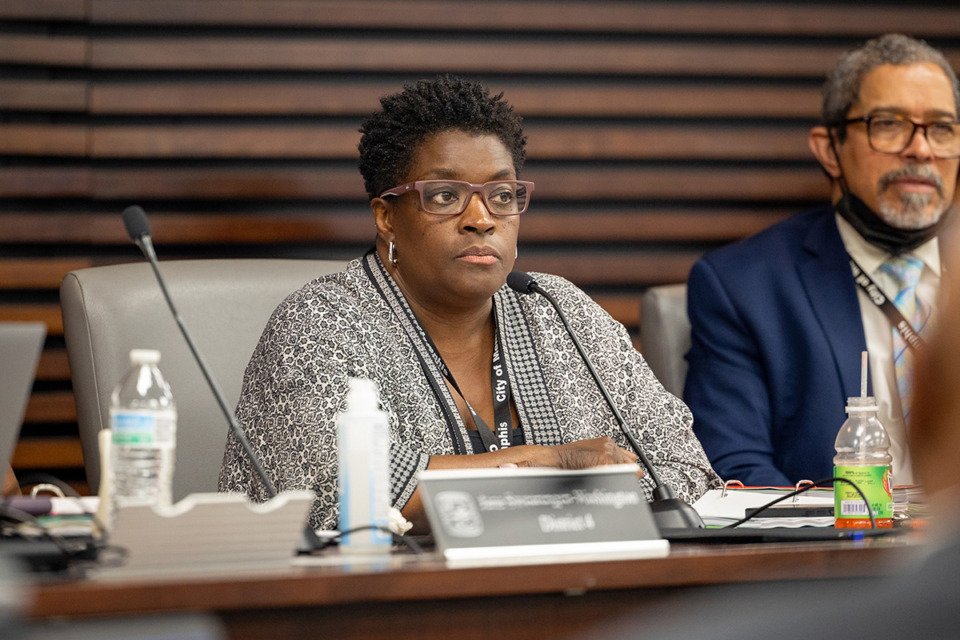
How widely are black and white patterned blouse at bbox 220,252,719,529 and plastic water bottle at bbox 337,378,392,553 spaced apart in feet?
1.74

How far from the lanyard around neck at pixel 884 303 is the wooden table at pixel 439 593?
1882 mm

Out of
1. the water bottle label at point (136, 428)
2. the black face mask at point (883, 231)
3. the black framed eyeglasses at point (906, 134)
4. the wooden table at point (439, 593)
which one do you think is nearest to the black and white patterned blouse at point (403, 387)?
the water bottle label at point (136, 428)

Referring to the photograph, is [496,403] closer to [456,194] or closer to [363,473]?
[456,194]

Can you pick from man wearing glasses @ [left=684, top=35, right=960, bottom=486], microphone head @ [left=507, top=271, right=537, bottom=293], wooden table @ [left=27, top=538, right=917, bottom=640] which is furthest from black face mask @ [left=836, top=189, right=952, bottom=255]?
wooden table @ [left=27, top=538, right=917, bottom=640]

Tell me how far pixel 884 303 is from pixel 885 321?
0.17 ft

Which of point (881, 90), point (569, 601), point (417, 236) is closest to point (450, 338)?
point (417, 236)

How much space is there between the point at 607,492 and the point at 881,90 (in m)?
2.35

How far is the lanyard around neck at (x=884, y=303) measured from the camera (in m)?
3.22

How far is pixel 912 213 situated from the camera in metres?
3.36

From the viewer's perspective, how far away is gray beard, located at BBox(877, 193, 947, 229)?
11.0 feet

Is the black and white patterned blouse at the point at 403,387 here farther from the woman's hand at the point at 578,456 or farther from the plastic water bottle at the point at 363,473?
the plastic water bottle at the point at 363,473

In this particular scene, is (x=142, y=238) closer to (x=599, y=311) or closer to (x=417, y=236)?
(x=417, y=236)

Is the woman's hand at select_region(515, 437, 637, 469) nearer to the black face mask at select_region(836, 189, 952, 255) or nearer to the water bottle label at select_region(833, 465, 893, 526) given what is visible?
the water bottle label at select_region(833, 465, 893, 526)

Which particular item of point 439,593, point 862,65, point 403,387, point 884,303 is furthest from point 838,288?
point 439,593
